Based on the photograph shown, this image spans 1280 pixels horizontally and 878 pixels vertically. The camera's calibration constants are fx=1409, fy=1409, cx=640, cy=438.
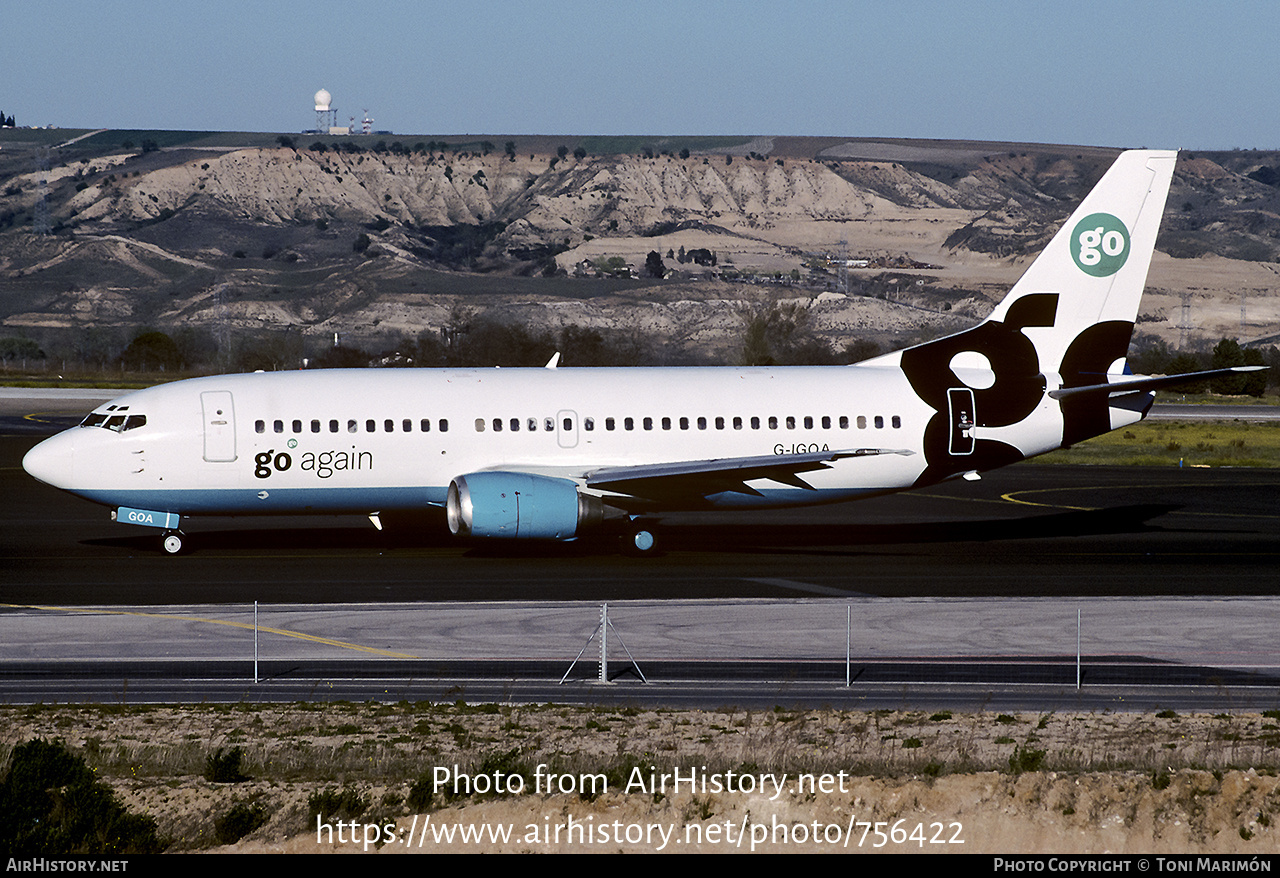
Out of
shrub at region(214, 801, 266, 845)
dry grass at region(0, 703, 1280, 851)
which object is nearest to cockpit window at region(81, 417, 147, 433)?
dry grass at region(0, 703, 1280, 851)

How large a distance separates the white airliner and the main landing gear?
4 cm

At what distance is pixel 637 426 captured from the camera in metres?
38.1

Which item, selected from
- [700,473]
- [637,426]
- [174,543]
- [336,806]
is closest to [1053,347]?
[700,473]

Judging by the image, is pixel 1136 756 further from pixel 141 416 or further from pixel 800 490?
pixel 141 416

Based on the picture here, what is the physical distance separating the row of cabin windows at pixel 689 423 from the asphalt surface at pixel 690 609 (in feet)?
11.4

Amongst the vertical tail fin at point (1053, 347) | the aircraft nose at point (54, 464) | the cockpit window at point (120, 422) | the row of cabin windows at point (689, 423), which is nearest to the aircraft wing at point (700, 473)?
the row of cabin windows at point (689, 423)

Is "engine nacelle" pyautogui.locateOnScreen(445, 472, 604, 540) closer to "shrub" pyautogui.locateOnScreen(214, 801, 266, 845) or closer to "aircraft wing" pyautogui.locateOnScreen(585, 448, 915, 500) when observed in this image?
"aircraft wing" pyautogui.locateOnScreen(585, 448, 915, 500)

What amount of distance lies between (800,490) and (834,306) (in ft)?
455

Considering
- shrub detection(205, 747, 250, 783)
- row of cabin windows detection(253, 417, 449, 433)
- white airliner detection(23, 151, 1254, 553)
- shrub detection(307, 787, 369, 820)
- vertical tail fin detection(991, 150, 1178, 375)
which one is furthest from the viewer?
vertical tail fin detection(991, 150, 1178, 375)

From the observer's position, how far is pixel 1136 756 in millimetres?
17812

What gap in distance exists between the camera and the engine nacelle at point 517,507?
116 feet

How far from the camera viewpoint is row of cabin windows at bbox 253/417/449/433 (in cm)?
3681

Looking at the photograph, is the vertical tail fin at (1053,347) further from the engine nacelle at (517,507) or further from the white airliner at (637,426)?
the engine nacelle at (517,507)

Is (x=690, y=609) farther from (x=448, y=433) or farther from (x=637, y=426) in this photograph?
(x=448, y=433)
